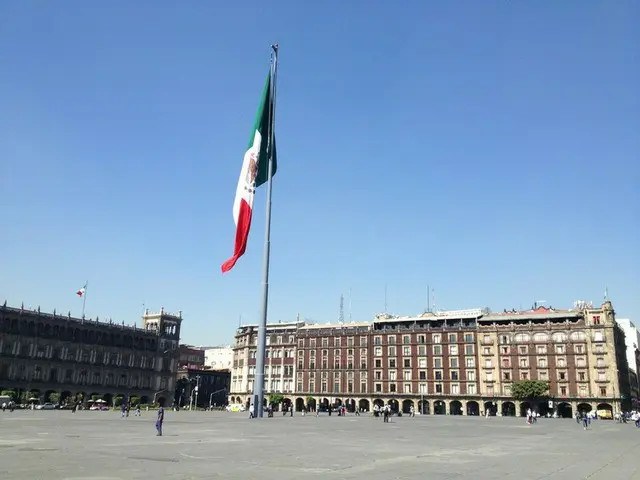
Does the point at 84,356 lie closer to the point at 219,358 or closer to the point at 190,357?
the point at 190,357

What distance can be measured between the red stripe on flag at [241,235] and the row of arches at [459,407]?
70.4 metres

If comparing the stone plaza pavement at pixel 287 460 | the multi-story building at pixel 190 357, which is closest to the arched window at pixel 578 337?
the stone plaza pavement at pixel 287 460

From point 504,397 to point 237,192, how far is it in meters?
89.7

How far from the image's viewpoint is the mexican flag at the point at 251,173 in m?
34.8

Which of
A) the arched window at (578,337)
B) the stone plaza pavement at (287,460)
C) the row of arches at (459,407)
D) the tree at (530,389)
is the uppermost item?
the arched window at (578,337)

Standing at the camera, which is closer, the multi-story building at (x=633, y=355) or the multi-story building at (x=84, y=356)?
the multi-story building at (x=84, y=356)

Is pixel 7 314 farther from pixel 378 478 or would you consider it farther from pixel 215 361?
pixel 378 478

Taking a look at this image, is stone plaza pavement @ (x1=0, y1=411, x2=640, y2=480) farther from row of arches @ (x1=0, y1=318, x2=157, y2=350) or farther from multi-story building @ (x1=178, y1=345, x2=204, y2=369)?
multi-story building @ (x1=178, y1=345, x2=204, y2=369)

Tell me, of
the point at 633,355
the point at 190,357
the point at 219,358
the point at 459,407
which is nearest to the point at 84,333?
the point at 190,357

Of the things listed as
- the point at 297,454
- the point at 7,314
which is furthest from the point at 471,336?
the point at 297,454

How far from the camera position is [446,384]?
11594 centimetres

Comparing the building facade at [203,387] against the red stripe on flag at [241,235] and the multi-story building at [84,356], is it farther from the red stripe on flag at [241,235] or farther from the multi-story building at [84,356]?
the red stripe on flag at [241,235]

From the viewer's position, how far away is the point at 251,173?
35781 millimetres

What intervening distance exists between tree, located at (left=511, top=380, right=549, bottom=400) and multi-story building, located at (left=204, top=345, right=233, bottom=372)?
95.3m
